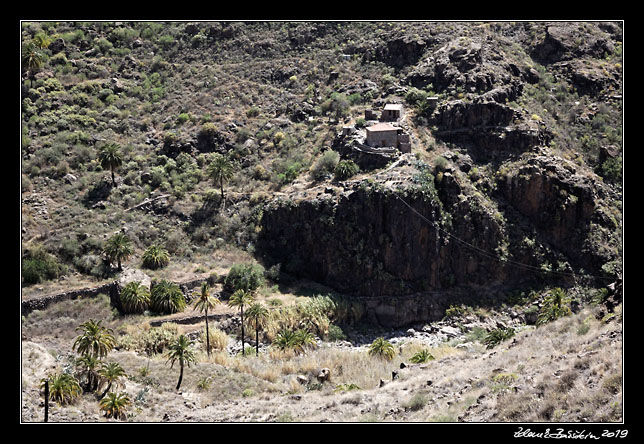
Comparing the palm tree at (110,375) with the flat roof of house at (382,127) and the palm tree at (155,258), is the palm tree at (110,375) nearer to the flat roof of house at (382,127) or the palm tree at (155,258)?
the palm tree at (155,258)

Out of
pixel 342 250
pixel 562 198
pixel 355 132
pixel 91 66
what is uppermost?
pixel 91 66

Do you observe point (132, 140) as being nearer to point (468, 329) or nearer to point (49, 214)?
point (49, 214)

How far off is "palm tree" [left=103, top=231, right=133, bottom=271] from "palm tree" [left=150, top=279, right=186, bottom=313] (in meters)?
4.53

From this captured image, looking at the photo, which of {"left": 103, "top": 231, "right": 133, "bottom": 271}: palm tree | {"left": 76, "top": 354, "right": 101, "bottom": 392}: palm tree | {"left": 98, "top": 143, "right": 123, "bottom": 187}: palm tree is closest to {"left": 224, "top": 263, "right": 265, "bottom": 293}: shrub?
{"left": 103, "top": 231, "right": 133, "bottom": 271}: palm tree

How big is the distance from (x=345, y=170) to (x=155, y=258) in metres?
18.8

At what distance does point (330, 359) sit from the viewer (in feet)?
156

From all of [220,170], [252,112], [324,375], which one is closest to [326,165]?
[220,170]

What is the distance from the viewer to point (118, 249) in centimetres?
5525

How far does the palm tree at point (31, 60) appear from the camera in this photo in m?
75.8

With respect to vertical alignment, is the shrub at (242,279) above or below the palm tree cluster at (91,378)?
above

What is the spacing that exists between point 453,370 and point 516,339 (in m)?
6.31

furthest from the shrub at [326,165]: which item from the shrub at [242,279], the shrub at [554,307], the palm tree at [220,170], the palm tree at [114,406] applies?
the palm tree at [114,406]

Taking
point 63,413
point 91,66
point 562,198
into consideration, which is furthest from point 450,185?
point 91,66

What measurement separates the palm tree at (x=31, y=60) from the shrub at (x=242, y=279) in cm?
3746
